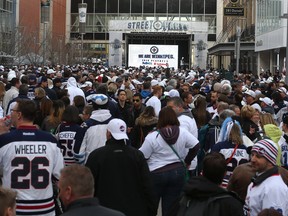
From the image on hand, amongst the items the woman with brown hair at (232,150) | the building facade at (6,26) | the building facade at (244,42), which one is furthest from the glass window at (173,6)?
the woman with brown hair at (232,150)

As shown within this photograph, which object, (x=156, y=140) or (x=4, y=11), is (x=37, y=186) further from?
(x=4, y=11)

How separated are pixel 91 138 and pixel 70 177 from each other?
4.18 m

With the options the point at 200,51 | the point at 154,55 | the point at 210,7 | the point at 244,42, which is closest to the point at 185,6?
the point at 210,7

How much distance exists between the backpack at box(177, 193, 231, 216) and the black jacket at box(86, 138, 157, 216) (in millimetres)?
1827

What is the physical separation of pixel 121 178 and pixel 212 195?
6.68ft

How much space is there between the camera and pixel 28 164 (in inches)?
266

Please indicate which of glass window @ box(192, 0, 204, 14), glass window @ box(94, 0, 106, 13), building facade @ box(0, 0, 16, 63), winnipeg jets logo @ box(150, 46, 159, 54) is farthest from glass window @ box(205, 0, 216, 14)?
building facade @ box(0, 0, 16, 63)

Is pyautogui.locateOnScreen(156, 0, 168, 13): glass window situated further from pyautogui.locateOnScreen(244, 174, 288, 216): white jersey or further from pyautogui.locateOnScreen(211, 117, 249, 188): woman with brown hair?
pyautogui.locateOnScreen(244, 174, 288, 216): white jersey

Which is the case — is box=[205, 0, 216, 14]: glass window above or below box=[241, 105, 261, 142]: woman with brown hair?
above

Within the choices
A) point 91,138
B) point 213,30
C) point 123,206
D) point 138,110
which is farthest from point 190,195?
point 213,30

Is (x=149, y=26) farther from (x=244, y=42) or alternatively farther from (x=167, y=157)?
(x=167, y=157)

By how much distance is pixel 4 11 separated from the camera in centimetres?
5941

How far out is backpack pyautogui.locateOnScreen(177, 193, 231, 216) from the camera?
515 cm

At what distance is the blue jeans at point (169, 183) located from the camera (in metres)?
8.48
